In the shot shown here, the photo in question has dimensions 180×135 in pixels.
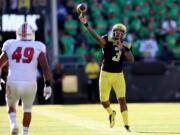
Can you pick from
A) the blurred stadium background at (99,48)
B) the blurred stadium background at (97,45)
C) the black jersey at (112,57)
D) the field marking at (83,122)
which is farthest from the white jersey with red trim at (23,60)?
the blurred stadium background at (99,48)

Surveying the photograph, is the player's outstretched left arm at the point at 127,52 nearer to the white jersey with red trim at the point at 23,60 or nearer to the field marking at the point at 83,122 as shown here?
the field marking at the point at 83,122

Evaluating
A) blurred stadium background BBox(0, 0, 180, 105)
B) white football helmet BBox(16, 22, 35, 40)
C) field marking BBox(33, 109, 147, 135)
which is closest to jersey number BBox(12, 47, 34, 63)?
white football helmet BBox(16, 22, 35, 40)

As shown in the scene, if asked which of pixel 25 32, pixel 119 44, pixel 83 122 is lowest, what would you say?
pixel 83 122

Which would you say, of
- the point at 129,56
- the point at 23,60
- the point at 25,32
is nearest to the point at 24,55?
the point at 23,60

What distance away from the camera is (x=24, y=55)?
33.2ft

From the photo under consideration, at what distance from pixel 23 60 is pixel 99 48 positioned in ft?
46.1

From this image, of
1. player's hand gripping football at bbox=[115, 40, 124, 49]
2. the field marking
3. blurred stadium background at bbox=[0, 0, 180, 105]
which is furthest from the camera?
blurred stadium background at bbox=[0, 0, 180, 105]

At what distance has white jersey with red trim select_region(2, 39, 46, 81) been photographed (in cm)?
1007

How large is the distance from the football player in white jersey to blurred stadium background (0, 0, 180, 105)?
41.5ft

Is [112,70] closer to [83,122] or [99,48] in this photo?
[83,122]

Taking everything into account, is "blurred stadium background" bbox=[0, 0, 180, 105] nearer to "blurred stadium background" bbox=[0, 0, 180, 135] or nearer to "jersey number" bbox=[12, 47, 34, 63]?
"blurred stadium background" bbox=[0, 0, 180, 135]

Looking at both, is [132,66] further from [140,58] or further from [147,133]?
[147,133]

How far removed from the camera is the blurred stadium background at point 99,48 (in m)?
23.5

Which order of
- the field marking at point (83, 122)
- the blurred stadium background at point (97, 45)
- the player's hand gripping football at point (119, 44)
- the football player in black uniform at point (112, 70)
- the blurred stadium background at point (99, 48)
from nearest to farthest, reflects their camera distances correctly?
the field marking at point (83, 122), the player's hand gripping football at point (119, 44), the football player in black uniform at point (112, 70), the blurred stadium background at point (97, 45), the blurred stadium background at point (99, 48)
